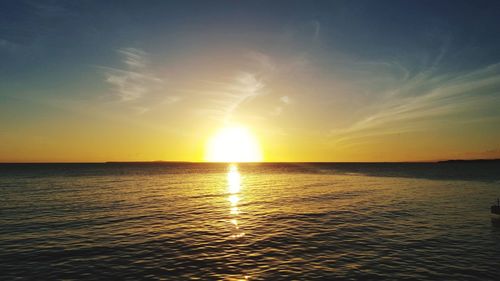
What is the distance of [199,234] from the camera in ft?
91.5

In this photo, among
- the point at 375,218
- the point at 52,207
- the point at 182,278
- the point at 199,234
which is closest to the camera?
the point at 182,278

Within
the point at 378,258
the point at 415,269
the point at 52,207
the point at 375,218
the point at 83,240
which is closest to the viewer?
the point at 415,269

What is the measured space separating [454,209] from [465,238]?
17.4m

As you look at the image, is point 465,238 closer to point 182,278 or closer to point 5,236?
point 182,278

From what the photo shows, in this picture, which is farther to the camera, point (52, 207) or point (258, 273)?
point (52, 207)

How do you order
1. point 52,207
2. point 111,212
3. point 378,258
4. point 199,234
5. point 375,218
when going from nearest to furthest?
point 378,258
point 199,234
point 375,218
point 111,212
point 52,207

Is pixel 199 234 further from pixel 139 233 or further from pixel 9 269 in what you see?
pixel 9 269

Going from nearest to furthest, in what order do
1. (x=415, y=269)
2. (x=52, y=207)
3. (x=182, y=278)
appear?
(x=182, y=278) < (x=415, y=269) < (x=52, y=207)

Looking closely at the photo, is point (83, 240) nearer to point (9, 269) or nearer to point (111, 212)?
point (9, 269)

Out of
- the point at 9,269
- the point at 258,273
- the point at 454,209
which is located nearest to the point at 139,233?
the point at 9,269

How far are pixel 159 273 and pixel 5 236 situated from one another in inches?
752

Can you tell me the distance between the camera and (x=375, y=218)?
1380 inches

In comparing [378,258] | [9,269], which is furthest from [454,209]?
[9,269]

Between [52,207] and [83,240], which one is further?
[52,207]
